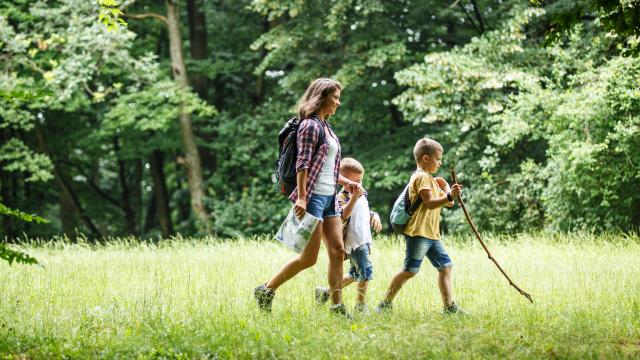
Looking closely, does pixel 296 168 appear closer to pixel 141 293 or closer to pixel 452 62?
pixel 141 293

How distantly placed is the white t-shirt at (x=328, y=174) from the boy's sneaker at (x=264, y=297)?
93 centimetres

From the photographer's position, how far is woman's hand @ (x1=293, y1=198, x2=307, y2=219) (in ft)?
18.6

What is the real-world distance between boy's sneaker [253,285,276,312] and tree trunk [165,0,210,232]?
12.8 metres

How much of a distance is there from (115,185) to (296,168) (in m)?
23.5

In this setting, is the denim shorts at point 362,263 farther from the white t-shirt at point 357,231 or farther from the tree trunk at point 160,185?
the tree trunk at point 160,185

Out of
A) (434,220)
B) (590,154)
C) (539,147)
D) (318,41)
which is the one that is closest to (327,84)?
(434,220)

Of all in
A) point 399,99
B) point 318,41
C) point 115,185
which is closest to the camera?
point 399,99

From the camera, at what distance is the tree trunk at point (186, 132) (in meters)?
18.6

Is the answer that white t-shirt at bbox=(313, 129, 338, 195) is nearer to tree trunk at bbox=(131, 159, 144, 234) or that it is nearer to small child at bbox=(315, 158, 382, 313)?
small child at bbox=(315, 158, 382, 313)

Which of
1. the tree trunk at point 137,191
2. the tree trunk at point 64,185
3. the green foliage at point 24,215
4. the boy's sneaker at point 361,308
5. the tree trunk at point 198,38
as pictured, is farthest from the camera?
the tree trunk at point 137,191

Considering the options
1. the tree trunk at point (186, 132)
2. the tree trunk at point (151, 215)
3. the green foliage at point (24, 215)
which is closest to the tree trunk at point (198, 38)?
the tree trunk at point (186, 132)

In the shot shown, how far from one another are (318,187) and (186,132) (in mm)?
13553

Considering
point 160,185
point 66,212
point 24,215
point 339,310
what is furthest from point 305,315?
point 66,212

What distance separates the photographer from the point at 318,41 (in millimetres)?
18250
